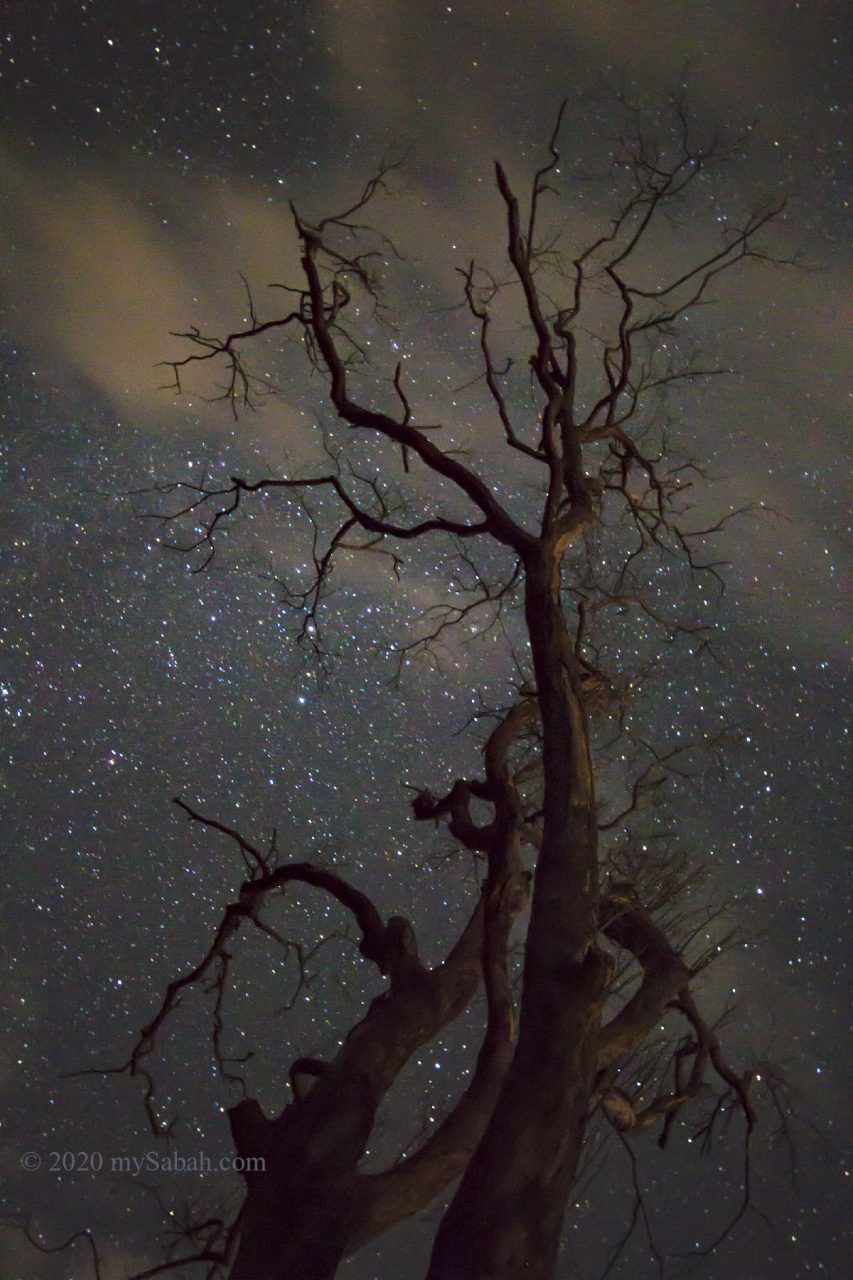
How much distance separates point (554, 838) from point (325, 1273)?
2.03 metres

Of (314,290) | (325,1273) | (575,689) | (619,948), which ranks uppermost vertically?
(314,290)

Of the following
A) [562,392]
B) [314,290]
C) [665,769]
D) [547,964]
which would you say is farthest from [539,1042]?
[314,290]

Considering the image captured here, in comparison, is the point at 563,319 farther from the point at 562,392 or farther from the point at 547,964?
the point at 547,964

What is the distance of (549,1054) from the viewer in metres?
4.20

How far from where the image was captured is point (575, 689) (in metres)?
5.32

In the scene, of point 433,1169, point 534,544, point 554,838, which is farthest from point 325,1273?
point 534,544

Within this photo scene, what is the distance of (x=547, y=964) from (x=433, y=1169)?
1.46 m

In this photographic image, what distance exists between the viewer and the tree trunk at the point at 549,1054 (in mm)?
3812

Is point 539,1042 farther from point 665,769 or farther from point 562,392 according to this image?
point 562,392

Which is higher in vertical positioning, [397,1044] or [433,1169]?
[397,1044]

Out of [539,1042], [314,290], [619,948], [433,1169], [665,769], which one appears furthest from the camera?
[665,769]

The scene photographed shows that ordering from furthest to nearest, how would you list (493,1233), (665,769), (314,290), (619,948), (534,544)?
1. (665,769)
2. (619,948)
3. (314,290)
4. (534,544)
5. (493,1233)

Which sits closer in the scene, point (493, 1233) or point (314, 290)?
point (493, 1233)

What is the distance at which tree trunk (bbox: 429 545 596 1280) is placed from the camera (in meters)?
3.81
